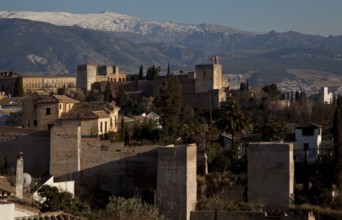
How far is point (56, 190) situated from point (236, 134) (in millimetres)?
13657

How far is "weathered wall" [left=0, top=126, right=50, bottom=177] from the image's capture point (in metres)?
36.9

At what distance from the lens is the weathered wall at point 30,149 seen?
36.9 metres

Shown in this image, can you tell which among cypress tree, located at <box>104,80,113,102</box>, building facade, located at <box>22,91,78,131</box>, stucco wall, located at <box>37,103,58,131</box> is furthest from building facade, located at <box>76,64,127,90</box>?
stucco wall, located at <box>37,103,58,131</box>

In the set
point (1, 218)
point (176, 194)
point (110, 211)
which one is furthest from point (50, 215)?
point (176, 194)

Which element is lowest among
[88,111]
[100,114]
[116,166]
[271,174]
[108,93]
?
[271,174]

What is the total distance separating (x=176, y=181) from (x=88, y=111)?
8615mm

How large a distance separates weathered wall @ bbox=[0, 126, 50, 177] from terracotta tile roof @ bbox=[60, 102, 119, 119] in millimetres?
3919

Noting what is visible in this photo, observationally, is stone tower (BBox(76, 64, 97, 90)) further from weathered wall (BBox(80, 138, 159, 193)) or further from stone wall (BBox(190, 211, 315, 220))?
stone wall (BBox(190, 211, 315, 220))

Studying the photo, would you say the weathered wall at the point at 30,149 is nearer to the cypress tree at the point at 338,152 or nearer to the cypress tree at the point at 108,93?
the cypress tree at the point at 338,152

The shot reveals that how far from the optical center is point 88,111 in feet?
136

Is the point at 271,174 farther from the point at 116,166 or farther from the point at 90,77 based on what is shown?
the point at 90,77

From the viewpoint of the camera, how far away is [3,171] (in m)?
36.6

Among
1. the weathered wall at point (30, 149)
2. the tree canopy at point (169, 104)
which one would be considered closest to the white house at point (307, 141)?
the tree canopy at point (169, 104)

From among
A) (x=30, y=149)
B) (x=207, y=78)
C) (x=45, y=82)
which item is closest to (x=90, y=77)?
Answer: (x=45, y=82)
